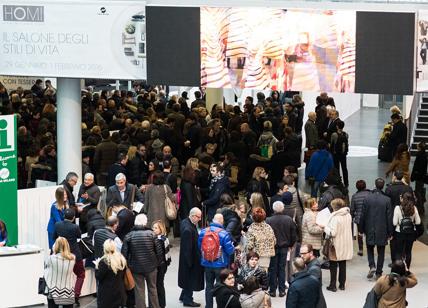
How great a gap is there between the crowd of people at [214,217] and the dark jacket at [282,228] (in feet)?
0.05

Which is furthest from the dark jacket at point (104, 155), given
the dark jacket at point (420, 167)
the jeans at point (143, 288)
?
the jeans at point (143, 288)

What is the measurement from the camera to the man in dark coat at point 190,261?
15.3 metres

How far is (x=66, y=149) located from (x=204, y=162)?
2258mm

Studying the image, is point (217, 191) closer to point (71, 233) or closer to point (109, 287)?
point (71, 233)

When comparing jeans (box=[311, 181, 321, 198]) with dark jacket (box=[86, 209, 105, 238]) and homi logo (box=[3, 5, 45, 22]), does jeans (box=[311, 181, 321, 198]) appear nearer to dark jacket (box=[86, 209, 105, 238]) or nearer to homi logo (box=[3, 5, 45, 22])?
homi logo (box=[3, 5, 45, 22])

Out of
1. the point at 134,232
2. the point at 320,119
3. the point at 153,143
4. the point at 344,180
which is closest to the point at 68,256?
the point at 134,232

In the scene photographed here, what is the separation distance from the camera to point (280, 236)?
15805 millimetres

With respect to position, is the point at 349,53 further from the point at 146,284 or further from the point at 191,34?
the point at 146,284

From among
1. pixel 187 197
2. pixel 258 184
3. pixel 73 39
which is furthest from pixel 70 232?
pixel 73 39

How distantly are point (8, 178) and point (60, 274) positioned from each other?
2.57m

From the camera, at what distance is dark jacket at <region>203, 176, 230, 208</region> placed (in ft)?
59.5

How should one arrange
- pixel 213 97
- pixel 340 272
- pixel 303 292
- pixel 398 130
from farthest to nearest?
1. pixel 213 97
2. pixel 398 130
3. pixel 340 272
4. pixel 303 292

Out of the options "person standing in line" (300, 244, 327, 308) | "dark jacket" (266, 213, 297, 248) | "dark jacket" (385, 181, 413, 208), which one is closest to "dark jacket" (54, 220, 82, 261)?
"dark jacket" (266, 213, 297, 248)

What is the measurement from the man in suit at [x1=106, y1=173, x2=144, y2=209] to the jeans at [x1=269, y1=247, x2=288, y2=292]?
2392 millimetres
